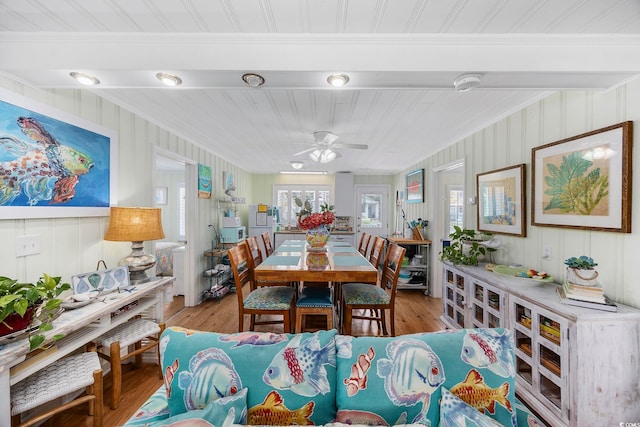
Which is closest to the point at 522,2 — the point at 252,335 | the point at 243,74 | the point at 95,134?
the point at 243,74

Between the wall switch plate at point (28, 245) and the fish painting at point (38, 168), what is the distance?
0.70 feet

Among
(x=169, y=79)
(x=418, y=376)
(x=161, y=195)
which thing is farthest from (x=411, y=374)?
(x=161, y=195)

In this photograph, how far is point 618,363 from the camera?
4.68 feet

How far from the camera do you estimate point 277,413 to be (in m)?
0.93

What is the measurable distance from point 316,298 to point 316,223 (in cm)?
72

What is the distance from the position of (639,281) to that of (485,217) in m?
1.33

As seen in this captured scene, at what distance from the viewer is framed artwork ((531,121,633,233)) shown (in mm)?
1540

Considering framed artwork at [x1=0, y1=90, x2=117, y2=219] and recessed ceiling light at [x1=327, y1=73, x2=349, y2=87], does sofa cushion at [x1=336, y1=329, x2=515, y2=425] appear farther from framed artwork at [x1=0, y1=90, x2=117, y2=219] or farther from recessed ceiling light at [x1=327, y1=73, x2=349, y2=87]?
framed artwork at [x1=0, y1=90, x2=117, y2=219]

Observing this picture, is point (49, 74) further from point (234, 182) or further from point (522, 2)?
point (234, 182)

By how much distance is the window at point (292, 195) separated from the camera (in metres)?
6.64

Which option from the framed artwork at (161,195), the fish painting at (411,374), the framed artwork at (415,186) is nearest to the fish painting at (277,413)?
the fish painting at (411,374)

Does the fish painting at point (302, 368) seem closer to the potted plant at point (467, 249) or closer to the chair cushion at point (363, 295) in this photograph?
the chair cushion at point (363, 295)

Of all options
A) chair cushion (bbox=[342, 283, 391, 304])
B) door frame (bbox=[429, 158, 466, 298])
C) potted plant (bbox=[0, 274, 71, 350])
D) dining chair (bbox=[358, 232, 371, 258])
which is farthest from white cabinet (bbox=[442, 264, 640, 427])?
potted plant (bbox=[0, 274, 71, 350])

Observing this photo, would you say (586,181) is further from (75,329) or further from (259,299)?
(75,329)
